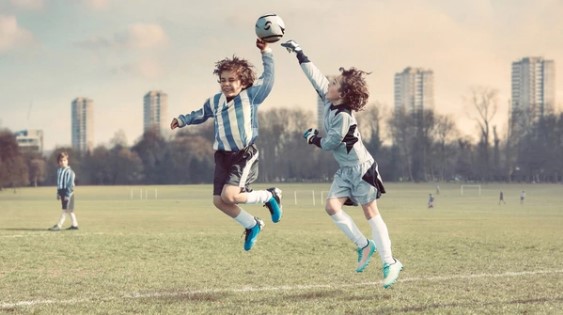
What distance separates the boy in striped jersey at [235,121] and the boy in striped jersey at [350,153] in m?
0.72

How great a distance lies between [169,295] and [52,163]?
133652mm

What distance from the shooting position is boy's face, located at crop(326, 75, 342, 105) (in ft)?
31.0

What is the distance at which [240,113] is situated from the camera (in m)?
9.74

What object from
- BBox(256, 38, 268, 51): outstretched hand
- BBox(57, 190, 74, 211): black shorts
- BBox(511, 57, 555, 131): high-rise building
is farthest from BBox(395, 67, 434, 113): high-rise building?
BBox(256, 38, 268, 51): outstretched hand

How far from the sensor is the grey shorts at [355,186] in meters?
9.50

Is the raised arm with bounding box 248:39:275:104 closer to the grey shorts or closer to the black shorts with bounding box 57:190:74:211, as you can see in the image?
the grey shorts

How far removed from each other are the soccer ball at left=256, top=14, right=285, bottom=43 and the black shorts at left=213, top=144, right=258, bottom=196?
137 centimetres

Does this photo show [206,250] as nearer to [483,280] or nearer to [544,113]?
[483,280]

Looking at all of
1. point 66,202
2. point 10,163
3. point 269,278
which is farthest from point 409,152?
point 269,278

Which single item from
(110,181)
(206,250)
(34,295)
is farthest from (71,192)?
(110,181)

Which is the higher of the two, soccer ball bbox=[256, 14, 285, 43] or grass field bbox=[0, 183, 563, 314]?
soccer ball bbox=[256, 14, 285, 43]

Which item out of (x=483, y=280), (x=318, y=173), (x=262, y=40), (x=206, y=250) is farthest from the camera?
(x=318, y=173)

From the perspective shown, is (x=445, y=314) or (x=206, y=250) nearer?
(x=445, y=314)

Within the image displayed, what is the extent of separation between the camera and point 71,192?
25.3 m
